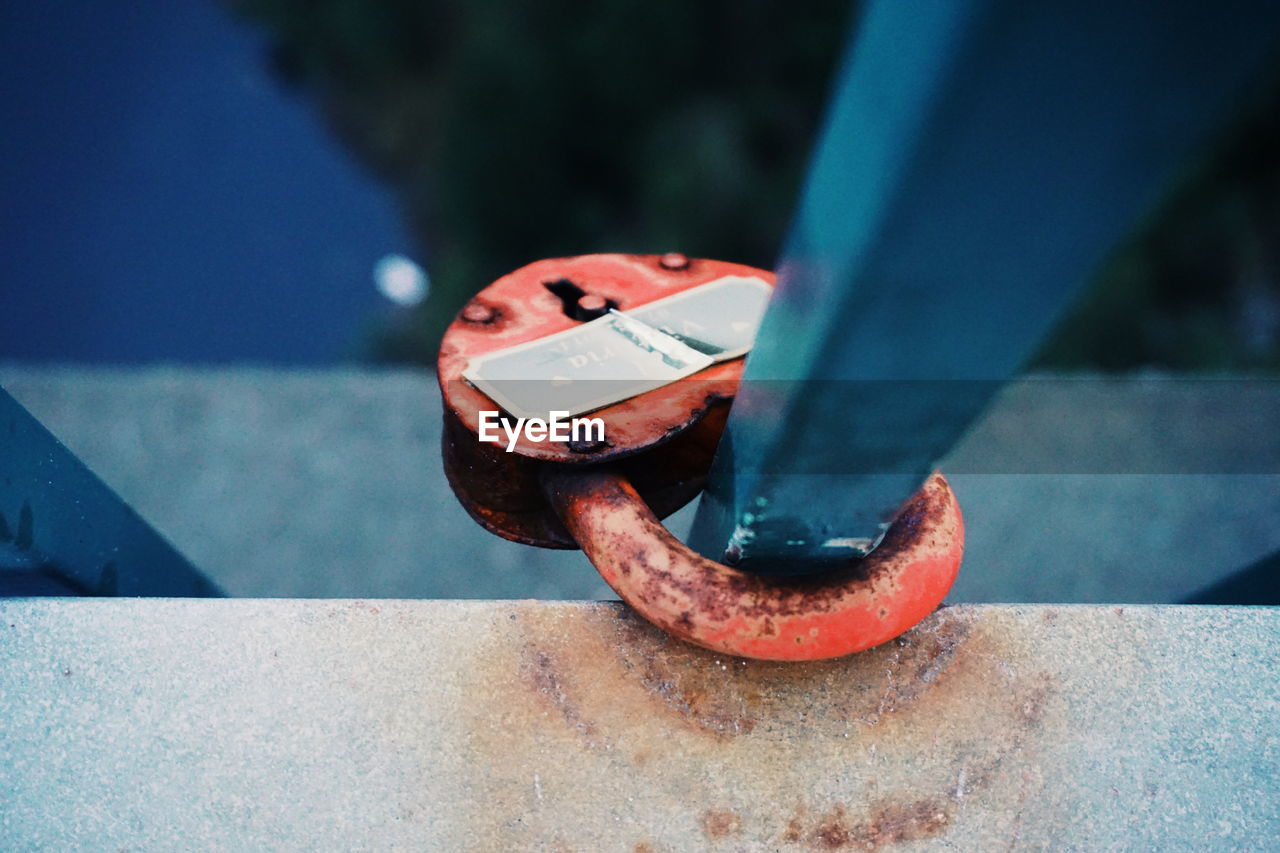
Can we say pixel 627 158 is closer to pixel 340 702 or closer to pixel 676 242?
pixel 676 242

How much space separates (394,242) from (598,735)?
25.8ft

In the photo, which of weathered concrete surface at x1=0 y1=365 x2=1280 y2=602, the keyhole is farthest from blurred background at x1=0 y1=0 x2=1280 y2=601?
the keyhole

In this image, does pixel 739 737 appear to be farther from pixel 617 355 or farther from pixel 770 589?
pixel 617 355

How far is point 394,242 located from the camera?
809cm

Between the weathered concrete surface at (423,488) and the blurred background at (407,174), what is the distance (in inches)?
73.8

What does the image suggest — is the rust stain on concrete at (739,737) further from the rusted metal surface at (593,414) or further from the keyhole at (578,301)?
the keyhole at (578,301)

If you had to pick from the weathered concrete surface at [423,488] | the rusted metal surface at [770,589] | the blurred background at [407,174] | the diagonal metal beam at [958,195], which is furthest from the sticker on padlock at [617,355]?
the blurred background at [407,174]

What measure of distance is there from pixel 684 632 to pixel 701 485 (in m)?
0.23

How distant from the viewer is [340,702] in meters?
0.71

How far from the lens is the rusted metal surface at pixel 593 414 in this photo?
2.41 ft

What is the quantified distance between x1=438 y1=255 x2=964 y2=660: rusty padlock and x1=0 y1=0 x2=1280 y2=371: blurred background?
3554 millimetres

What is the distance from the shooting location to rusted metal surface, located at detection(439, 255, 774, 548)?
74 cm

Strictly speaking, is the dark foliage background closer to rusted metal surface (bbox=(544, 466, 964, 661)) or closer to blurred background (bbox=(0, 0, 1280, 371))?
blurred background (bbox=(0, 0, 1280, 371))

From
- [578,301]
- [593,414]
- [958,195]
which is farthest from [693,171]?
[958,195]
